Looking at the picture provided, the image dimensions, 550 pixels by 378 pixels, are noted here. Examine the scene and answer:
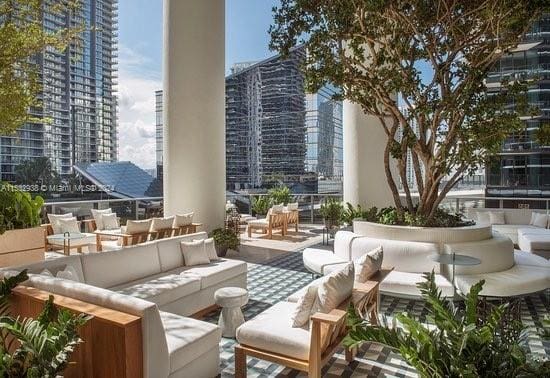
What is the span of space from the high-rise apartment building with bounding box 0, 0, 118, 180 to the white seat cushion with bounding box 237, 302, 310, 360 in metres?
9.70

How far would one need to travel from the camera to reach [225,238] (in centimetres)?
773

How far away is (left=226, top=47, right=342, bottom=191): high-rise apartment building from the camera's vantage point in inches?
612

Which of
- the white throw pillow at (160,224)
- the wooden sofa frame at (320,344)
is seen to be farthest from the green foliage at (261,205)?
the wooden sofa frame at (320,344)

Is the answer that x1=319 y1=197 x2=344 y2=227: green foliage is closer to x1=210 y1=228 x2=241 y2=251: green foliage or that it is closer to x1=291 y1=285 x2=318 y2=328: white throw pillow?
x1=210 y1=228 x2=241 y2=251: green foliage

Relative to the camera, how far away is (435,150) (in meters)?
6.04

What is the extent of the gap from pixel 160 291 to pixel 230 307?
0.73 meters

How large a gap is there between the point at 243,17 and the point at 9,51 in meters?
12.6

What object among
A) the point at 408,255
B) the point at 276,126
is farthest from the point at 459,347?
the point at 276,126

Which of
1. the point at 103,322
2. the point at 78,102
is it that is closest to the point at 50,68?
the point at 78,102

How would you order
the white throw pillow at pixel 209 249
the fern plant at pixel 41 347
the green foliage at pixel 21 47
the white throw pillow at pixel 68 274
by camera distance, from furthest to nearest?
1. the white throw pillow at pixel 209 249
2. the green foliage at pixel 21 47
3. the white throw pillow at pixel 68 274
4. the fern plant at pixel 41 347

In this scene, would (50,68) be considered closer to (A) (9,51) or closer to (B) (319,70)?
(A) (9,51)

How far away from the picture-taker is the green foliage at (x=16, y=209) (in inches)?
A: 212

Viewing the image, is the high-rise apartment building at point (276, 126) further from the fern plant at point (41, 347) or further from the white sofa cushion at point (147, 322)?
the fern plant at point (41, 347)

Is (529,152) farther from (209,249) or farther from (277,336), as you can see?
(277,336)
